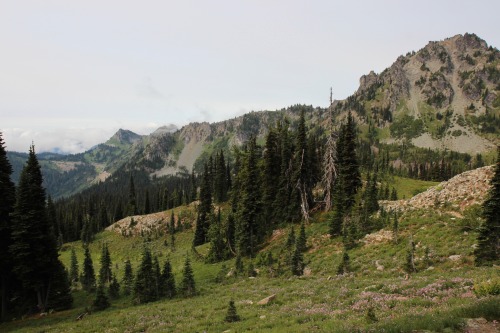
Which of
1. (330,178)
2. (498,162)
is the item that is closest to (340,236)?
(330,178)

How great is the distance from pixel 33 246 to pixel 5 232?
3583 mm

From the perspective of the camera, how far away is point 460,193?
110ft

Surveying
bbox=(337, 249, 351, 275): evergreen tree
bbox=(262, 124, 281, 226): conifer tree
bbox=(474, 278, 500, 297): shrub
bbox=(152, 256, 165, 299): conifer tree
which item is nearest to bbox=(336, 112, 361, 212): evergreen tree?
bbox=(337, 249, 351, 275): evergreen tree

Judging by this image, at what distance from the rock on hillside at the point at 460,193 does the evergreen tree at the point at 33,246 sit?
41006mm

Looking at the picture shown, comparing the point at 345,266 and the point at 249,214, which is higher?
the point at 249,214

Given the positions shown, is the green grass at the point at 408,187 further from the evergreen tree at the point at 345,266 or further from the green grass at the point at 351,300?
the evergreen tree at the point at 345,266

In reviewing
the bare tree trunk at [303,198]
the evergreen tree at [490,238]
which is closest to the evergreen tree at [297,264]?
the evergreen tree at [490,238]

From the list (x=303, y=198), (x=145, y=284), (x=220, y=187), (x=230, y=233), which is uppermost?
(x=303, y=198)

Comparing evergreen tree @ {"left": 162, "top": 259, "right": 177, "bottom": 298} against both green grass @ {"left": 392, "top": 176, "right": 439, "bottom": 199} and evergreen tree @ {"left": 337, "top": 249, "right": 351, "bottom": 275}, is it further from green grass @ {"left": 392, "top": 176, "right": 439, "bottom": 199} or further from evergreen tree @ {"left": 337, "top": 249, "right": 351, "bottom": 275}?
green grass @ {"left": 392, "top": 176, "right": 439, "bottom": 199}

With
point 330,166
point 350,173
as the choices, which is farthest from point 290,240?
point 330,166

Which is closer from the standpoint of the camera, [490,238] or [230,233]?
[490,238]

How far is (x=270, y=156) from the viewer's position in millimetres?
58062

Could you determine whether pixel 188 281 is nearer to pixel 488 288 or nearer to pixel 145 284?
pixel 145 284

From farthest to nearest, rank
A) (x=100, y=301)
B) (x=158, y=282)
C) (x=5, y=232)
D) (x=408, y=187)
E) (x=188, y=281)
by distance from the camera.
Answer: (x=408, y=187), (x=5, y=232), (x=158, y=282), (x=188, y=281), (x=100, y=301)
